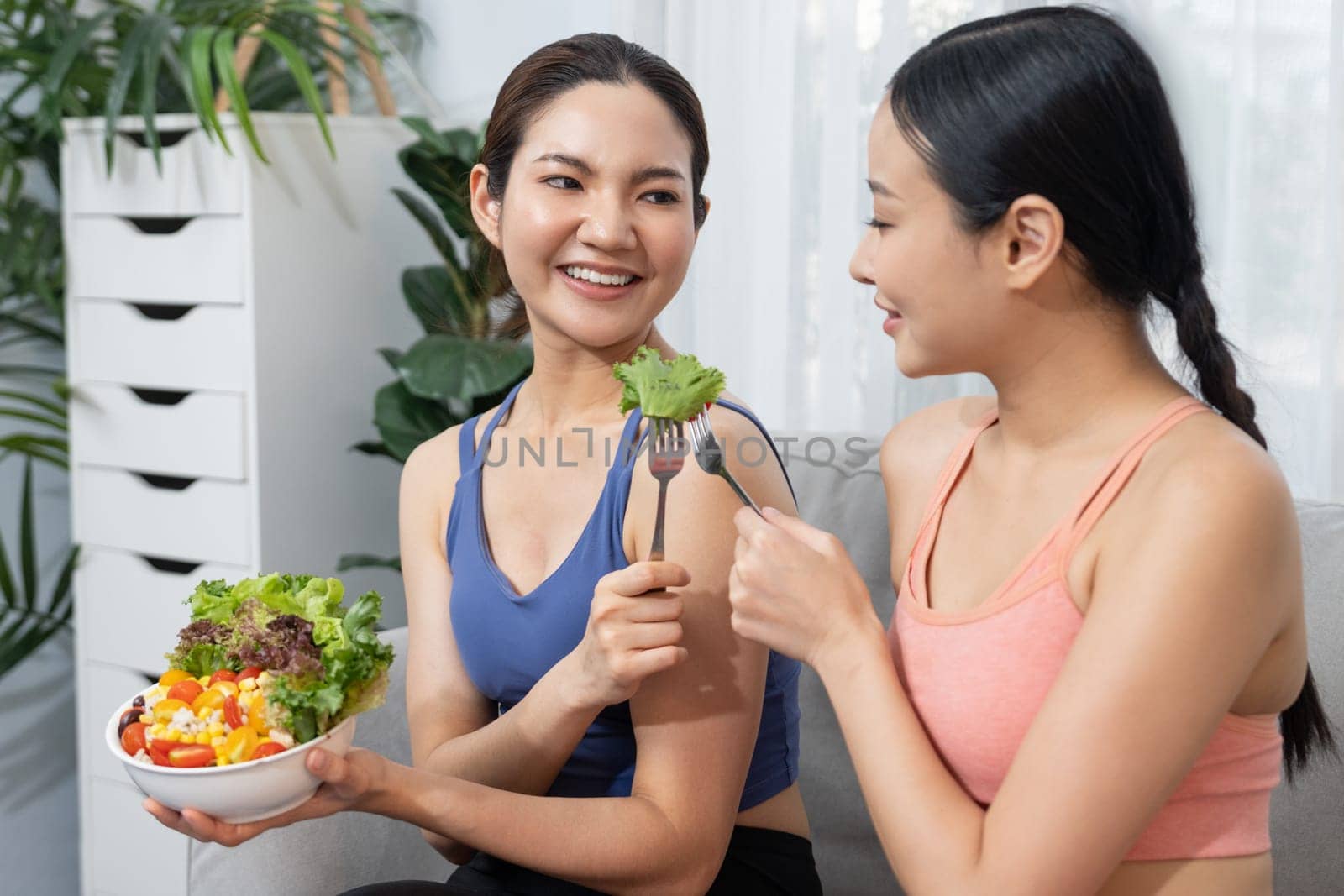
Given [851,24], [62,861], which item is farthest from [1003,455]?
[62,861]

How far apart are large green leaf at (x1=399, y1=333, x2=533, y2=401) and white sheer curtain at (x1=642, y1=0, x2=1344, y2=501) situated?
1.32 feet

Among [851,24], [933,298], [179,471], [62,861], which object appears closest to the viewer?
[933,298]

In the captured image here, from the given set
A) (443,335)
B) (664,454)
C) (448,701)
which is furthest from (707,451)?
Answer: (443,335)

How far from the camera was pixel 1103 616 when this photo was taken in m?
0.90

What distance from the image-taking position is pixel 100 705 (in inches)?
106

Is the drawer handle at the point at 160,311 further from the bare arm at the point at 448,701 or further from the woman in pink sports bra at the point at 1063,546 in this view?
the woman in pink sports bra at the point at 1063,546

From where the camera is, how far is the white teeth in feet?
4.50

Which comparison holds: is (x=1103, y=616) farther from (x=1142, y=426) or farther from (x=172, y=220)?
(x=172, y=220)

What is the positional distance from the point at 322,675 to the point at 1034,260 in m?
0.67

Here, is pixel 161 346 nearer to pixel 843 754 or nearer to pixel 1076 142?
pixel 843 754

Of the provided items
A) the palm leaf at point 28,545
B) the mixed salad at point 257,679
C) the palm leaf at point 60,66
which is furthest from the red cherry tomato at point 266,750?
the palm leaf at point 28,545

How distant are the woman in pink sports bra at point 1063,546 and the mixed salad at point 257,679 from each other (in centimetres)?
34

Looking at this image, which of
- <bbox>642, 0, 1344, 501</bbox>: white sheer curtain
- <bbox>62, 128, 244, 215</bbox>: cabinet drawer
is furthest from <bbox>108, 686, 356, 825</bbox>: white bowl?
<bbox>62, 128, 244, 215</bbox>: cabinet drawer

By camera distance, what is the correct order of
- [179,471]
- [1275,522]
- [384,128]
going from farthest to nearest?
[384,128]
[179,471]
[1275,522]
